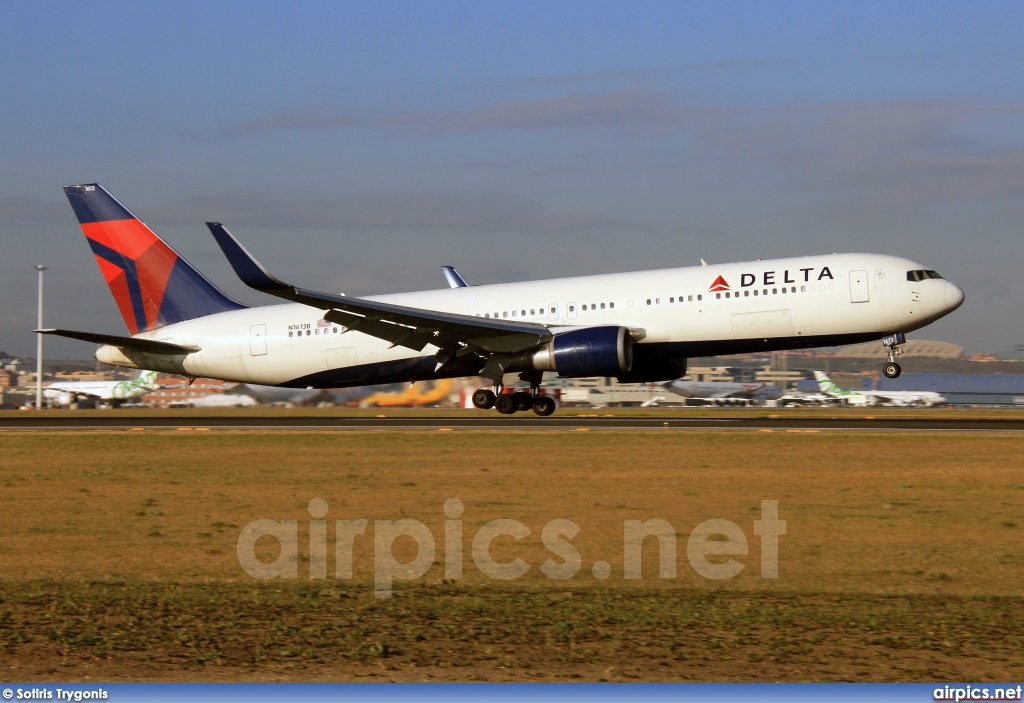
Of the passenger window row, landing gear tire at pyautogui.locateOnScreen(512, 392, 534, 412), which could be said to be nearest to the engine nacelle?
landing gear tire at pyautogui.locateOnScreen(512, 392, 534, 412)

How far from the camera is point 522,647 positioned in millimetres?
7750

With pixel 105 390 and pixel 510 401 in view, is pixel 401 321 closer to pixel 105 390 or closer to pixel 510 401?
pixel 510 401

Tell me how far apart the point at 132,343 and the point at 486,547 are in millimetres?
26722

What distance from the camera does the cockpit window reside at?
30.5 m

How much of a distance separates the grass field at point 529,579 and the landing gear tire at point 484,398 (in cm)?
1367

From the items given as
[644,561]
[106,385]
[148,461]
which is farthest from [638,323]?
[106,385]

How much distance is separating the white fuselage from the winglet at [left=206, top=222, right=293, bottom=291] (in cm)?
657

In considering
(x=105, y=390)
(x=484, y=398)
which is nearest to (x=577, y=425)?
(x=484, y=398)

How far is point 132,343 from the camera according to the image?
1393 inches

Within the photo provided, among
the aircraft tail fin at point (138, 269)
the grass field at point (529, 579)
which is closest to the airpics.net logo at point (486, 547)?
the grass field at point (529, 579)

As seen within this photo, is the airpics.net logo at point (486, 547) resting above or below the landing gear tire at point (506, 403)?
below

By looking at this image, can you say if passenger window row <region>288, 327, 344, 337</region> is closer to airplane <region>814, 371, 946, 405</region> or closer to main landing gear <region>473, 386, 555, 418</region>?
main landing gear <region>473, 386, 555, 418</region>

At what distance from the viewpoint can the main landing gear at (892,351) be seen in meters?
29.6

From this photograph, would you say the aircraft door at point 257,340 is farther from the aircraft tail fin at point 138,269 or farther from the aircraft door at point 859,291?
the aircraft door at point 859,291
